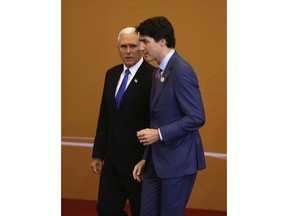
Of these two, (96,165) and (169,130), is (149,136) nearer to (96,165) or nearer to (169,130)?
(169,130)

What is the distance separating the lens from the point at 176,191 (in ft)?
9.81

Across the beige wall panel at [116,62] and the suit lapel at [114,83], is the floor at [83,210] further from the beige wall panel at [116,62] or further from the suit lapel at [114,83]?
the suit lapel at [114,83]

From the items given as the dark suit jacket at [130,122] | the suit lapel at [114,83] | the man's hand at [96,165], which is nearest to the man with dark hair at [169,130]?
the dark suit jacket at [130,122]

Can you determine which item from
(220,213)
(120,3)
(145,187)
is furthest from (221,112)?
(145,187)

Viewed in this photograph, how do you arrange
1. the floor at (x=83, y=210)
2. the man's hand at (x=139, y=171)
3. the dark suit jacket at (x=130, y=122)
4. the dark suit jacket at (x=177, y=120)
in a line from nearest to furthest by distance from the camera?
1. the dark suit jacket at (x=177, y=120)
2. the man's hand at (x=139, y=171)
3. the dark suit jacket at (x=130, y=122)
4. the floor at (x=83, y=210)

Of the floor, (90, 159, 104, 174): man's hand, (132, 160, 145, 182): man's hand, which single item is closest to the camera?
(132, 160, 145, 182): man's hand

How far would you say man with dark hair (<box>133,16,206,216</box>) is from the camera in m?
2.94

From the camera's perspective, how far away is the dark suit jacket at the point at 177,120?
294cm

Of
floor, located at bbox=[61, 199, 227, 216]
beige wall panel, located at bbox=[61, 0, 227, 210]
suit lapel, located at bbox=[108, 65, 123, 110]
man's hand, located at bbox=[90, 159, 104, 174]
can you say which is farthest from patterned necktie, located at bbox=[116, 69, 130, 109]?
floor, located at bbox=[61, 199, 227, 216]

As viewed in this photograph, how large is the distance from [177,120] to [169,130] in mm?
101

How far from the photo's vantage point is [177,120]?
119 inches

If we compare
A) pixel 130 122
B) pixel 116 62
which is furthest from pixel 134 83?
pixel 116 62

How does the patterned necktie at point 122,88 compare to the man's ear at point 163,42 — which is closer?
the man's ear at point 163,42

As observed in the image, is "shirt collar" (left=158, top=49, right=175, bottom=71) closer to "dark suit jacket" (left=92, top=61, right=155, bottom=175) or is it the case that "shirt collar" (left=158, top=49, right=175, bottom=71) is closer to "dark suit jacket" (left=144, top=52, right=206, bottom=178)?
"dark suit jacket" (left=144, top=52, right=206, bottom=178)
